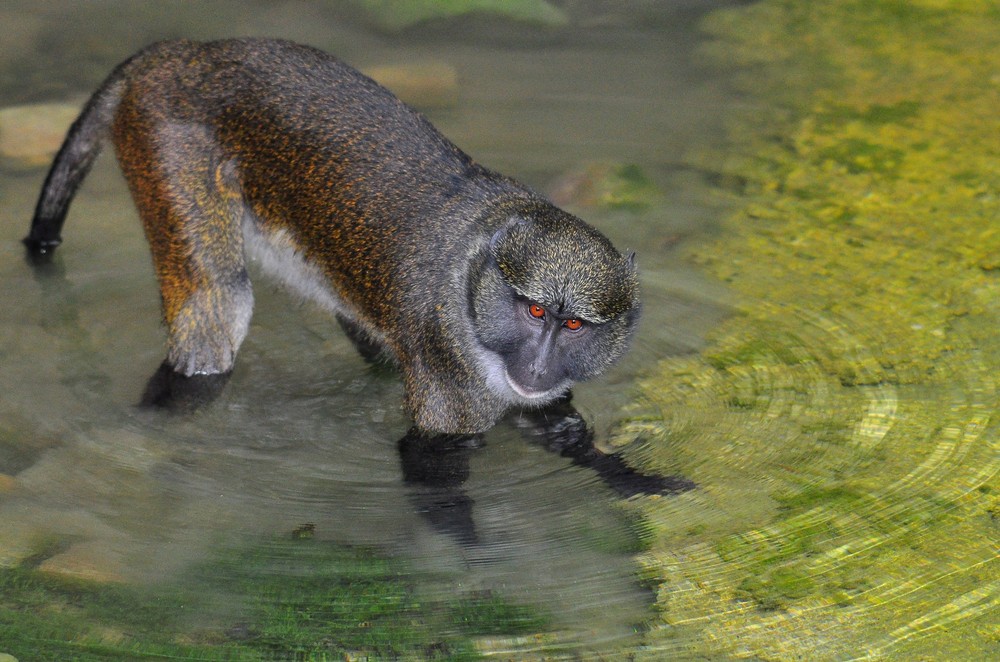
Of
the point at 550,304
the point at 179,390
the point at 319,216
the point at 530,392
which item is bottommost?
the point at 179,390

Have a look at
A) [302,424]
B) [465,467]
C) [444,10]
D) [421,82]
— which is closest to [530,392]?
[465,467]

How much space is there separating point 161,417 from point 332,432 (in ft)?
2.47

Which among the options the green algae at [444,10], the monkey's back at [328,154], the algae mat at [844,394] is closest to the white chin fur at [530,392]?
the algae mat at [844,394]

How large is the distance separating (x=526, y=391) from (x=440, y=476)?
0.61m

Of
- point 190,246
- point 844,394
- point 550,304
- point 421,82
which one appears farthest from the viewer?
point 421,82

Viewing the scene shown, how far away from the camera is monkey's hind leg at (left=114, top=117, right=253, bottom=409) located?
5199 mm

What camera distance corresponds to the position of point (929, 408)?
17.0 ft

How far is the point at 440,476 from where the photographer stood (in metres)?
4.90

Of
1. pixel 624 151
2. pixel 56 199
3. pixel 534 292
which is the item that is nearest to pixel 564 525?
pixel 534 292

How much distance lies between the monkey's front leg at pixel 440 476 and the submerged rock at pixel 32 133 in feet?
11.8

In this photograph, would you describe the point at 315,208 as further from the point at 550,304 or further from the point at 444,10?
the point at 444,10

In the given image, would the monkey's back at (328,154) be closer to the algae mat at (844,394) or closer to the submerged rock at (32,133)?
the algae mat at (844,394)

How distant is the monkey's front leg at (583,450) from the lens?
4820mm

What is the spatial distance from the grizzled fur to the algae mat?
84 cm
